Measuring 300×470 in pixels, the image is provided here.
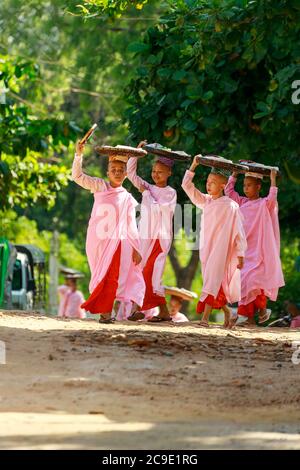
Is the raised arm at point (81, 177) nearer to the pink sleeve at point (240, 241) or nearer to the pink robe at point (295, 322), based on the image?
the pink sleeve at point (240, 241)

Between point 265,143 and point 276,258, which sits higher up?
point 265,143

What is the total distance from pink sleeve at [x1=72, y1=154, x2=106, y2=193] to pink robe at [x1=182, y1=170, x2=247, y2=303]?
0.91m

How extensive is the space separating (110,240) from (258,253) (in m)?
2.72

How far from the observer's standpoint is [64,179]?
28.3 metres

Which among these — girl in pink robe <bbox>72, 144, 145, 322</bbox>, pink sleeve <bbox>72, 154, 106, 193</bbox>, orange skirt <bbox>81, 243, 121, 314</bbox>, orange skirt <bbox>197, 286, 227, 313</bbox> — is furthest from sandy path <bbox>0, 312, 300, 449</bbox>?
pink sleeve <bbox>72, 154, 106, 193</bbox>

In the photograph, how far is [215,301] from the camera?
15.8 metres

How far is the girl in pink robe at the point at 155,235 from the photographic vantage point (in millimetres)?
→ 16984

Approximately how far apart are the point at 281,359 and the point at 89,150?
31044 millimetres

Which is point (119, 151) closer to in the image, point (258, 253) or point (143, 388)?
point (258, 253)

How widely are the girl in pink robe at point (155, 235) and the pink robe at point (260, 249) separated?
0.83 meters

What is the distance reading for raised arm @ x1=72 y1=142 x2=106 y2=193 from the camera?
14.9m

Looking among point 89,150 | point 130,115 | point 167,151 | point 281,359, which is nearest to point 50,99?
point 89,150

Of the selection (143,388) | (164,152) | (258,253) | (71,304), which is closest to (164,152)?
(164,152)

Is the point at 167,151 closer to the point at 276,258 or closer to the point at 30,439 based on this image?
the point at 276,258
